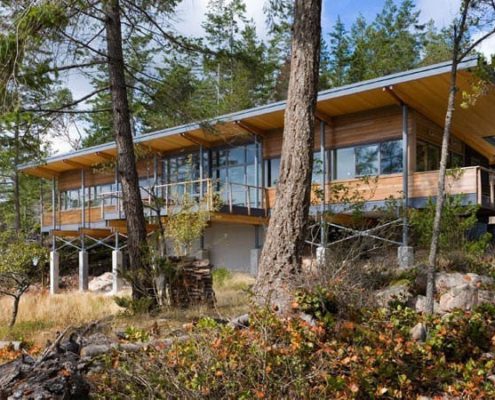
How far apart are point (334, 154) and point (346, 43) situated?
17684 mm

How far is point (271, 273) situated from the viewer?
17.6 ft

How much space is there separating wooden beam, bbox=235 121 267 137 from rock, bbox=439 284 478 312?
421 inches

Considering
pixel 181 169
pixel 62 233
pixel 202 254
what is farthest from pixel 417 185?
pixel 62 233

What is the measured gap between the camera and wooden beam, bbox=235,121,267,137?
16797 millimetres

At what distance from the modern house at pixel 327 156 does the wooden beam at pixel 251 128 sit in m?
0.04

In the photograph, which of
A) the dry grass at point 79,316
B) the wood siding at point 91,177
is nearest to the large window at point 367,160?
the dry grass at point 79,316

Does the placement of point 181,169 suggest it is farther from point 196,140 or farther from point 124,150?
point 124,150

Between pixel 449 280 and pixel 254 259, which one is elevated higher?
pixel 449 280

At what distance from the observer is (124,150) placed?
907 cm

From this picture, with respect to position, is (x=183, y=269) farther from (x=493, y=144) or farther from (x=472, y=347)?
(x=493, y=144)

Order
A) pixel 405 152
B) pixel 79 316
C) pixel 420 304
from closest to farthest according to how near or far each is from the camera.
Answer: pixel 420 304 → pixel 79 316 → pixel 405 152

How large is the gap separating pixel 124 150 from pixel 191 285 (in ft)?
8.61

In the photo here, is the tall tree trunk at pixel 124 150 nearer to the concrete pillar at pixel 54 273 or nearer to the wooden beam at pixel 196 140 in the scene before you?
the wooden beam at pixel 196 140

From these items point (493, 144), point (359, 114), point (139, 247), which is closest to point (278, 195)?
point (139, 247)
